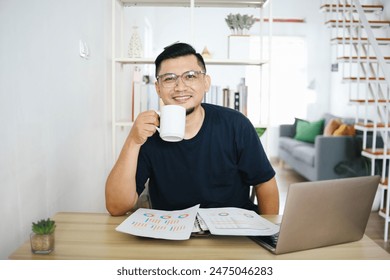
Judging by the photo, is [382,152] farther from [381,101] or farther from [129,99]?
[129,99]

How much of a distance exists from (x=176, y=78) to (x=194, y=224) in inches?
17.1

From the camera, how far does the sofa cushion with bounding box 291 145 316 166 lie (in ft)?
12.0

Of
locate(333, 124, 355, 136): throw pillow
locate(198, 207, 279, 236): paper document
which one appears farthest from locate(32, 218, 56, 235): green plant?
locate(333, 124, 355, 136): throw pillow

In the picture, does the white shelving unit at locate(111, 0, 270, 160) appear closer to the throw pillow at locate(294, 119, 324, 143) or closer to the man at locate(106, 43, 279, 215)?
the man at locate(106, 43, 279, 215)

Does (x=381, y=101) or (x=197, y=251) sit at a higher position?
(x=381, y=101)

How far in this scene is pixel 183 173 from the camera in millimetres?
1102

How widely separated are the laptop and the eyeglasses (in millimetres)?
494

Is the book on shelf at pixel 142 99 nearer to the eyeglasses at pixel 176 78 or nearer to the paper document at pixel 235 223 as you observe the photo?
the eyeglasses at pixel 176 78

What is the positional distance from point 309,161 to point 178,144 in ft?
9.23

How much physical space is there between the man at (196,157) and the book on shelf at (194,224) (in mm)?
213

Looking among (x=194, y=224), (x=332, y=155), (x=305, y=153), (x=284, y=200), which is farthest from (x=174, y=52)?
(x=305, y=153)

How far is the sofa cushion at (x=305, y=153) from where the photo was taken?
3670 mm

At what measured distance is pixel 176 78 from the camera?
1078mm
